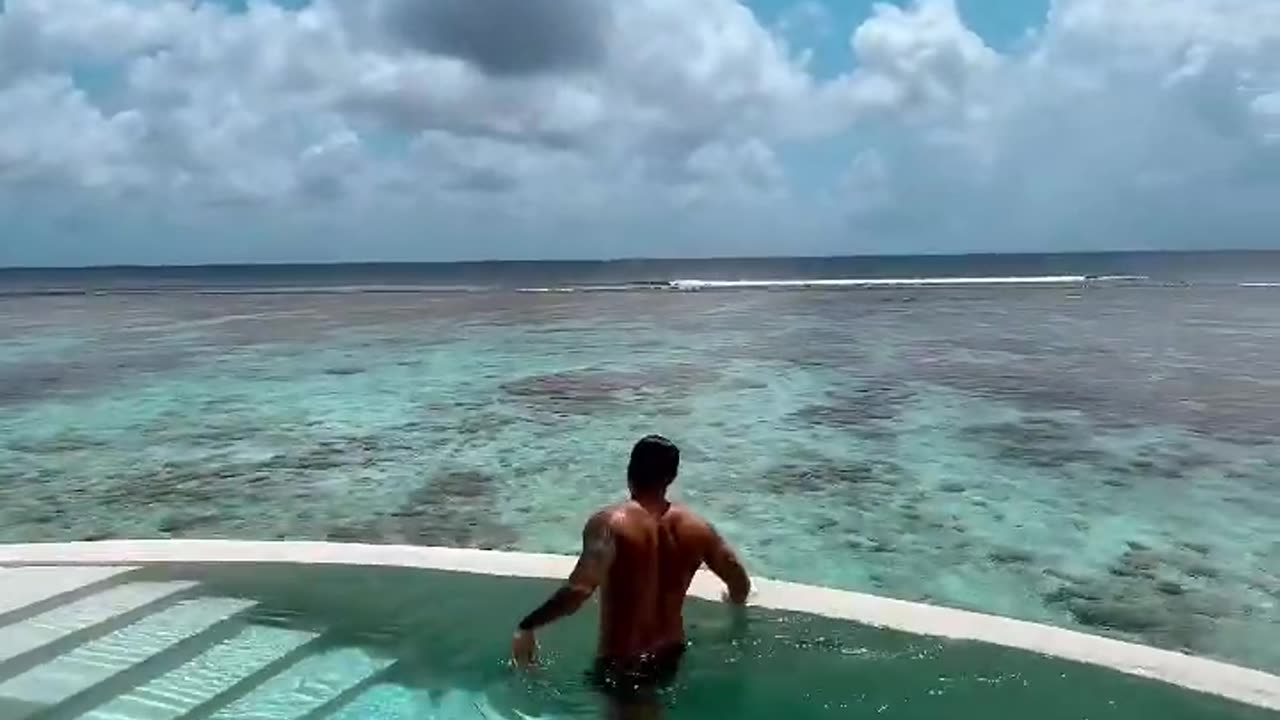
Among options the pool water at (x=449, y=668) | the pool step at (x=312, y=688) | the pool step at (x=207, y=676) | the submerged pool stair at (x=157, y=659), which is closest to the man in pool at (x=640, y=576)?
the pool water at (x=449, y=668)

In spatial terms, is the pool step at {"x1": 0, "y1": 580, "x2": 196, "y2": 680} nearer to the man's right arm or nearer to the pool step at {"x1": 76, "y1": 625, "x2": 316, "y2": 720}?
the pool step at {"x1": 76, "y1": 625, "x2": 316, "y2": 720}

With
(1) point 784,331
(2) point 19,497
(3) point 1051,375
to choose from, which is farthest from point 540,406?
(1) point 784,331

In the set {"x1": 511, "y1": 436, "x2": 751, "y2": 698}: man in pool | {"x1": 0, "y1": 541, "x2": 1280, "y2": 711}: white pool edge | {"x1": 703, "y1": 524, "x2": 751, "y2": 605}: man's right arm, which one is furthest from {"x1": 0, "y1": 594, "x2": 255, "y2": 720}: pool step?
{"x1": 703, "y1": 524, "x2": 751, "y2": 605}: man's right arm

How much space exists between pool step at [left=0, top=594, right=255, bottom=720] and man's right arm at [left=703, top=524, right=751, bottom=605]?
238cm

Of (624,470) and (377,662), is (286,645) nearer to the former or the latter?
(377,662)

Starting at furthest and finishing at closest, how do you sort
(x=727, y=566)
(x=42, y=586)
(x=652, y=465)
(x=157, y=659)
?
(x=42, y=586), (x=157, y=659), (x=727, y=566), (x=652, y=465)

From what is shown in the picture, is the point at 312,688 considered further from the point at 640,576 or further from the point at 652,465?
the point at 652,465

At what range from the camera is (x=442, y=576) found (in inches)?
215

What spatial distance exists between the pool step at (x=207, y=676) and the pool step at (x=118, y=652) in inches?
6.5

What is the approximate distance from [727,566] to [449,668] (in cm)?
130

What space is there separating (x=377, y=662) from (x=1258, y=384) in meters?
15.0

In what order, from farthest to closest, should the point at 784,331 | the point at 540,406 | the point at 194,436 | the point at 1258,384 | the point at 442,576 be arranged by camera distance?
1. the point at 784,331
2. the point at 1258,384
3. the point at 540,406
4. the point at 194,436
5. the point at 442,576

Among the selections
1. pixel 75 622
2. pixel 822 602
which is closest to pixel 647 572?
pixel 822 602

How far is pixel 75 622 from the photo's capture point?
190 inches
